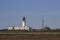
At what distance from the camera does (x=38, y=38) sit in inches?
864

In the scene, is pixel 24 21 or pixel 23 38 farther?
pixel 24 21

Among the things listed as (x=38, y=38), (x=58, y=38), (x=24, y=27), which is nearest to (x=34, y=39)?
(x=38, y=38)

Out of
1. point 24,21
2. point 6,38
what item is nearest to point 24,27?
point 24,21

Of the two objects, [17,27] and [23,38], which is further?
[17,27]

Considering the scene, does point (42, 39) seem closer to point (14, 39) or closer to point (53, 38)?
point (53, 38)

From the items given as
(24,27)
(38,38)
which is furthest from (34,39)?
(24,27)

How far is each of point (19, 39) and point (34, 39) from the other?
56.3 inches

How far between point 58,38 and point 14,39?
13.7 ft

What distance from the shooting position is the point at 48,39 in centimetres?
2123

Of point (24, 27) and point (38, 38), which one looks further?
point (24, 27)

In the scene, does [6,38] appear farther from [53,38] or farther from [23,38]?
[53,38]

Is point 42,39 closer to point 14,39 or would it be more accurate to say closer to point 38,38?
point 38,38

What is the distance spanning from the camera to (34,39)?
846 inches

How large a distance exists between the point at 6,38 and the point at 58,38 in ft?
16.6
